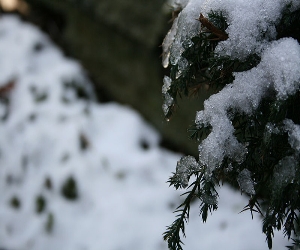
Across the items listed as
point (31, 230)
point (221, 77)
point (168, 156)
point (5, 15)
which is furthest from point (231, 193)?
point (5, 15)

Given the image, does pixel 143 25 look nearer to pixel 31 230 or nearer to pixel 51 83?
pixel 51 83

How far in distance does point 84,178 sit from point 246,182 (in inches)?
78.8

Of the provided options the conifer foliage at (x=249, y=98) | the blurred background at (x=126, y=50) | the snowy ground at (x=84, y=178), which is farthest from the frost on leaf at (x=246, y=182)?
the blurred background at (x=126, y=50)

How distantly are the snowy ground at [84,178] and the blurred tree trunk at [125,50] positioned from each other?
136 millimetres

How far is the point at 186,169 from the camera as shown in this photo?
0.88 m

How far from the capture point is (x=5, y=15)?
4297mm

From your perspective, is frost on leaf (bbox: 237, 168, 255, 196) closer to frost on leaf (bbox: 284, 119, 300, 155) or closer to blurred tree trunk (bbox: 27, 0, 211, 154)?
frost on leaf (bbox: 284, 119, 300, 155)

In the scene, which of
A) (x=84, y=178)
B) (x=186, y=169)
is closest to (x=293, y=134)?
(x=186, y=169)

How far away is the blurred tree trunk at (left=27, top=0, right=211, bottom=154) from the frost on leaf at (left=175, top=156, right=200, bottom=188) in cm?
170

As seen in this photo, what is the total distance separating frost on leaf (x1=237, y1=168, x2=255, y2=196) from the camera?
2.72 feet

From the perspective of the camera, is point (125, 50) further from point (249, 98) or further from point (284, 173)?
point (284, 173)

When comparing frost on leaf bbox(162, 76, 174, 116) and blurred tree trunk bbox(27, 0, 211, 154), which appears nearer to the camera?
frost on leaf bbox(162, 76, 174, 116)

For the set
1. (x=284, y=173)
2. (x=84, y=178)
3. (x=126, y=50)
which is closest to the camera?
(x=284, y=173)

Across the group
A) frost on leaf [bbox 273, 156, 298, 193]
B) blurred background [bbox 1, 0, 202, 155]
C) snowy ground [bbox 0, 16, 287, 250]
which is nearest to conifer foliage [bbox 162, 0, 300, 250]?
frost on leaf [bbox 273, 156, 298, 193]
